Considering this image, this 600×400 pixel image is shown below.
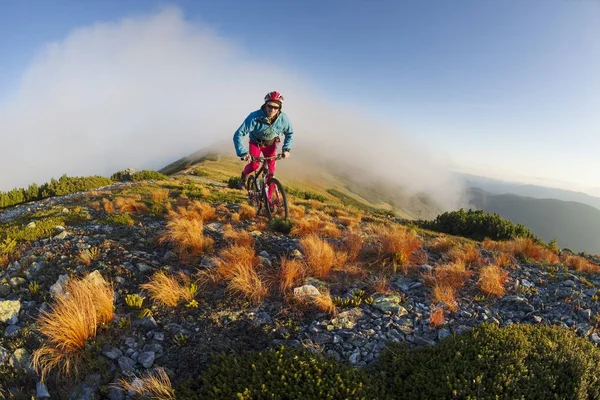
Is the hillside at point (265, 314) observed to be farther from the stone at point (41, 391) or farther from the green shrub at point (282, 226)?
the green shrub at point (282, 226)

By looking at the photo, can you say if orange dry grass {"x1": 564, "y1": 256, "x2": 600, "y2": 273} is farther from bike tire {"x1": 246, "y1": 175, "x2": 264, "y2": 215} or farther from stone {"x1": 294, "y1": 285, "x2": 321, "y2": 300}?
bike tire {"x1": 246, "y1": 175, "x2": 264, "y2": 215}

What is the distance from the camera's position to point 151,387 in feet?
12.9

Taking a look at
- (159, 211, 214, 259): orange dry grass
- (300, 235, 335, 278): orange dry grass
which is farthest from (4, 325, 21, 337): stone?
(300, 235, 335, 278): orange dry grass

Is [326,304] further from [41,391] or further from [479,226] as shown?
[479,226]

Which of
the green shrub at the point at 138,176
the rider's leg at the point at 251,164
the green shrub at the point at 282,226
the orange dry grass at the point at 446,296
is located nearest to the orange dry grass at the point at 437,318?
the orange dry grass at the point at 446,296

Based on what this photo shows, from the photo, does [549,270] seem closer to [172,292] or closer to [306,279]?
[306,279]

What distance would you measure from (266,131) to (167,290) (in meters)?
5.86

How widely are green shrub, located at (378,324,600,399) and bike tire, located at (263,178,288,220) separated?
22.3 ft

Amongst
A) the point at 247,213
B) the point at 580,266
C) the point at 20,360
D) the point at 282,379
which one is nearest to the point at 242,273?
the point at 282,379

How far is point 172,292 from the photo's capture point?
18.7ft

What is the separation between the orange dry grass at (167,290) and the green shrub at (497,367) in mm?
3750

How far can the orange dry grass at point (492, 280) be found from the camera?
6.88 m

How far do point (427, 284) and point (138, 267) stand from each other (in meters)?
6.71

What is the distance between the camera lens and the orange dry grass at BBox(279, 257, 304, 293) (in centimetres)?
636
